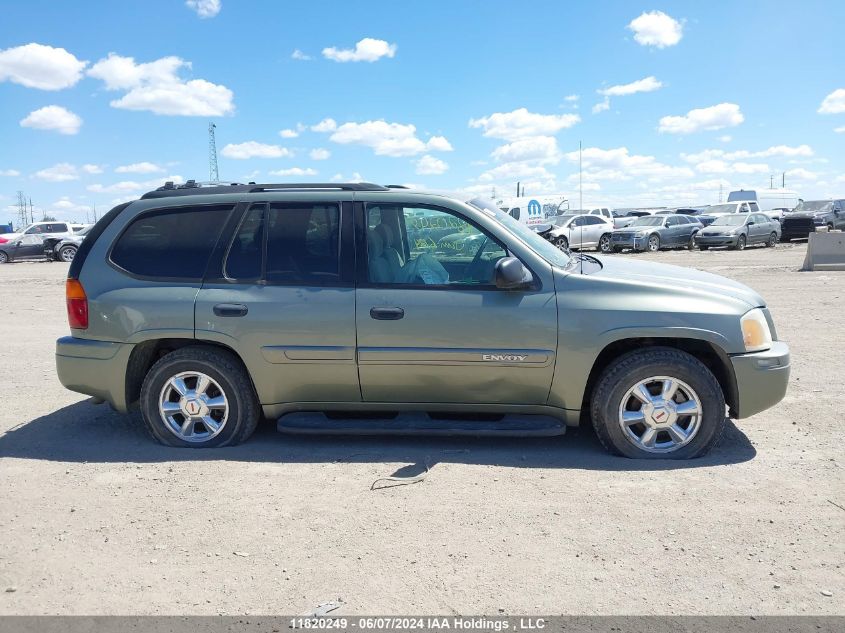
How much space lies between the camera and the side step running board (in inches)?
178

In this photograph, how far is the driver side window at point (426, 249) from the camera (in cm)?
465

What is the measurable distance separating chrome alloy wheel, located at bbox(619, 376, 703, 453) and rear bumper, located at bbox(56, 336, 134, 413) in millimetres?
3464

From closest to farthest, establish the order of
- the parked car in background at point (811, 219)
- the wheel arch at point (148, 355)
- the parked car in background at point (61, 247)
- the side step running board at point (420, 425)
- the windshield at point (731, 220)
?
the side step running board at point (420, 425), the wheel arch at point (148, 355), the windshield at point (731, 220), the parked car in background at point (811, 219), the parked car in background at point (61, 247)

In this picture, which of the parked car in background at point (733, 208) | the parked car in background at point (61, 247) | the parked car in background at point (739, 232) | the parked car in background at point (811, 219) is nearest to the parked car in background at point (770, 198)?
the parked car in background at point (811, 219)

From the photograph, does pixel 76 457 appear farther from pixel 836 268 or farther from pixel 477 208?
pixel 836 268

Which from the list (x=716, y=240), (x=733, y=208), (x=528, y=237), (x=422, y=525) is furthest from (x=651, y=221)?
(x=422, y=525)

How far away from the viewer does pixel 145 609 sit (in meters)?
2.95

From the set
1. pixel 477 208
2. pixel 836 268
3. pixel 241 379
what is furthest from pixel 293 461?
pixel 836 268

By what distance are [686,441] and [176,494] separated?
10.6ft

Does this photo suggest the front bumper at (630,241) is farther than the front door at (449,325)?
Yes

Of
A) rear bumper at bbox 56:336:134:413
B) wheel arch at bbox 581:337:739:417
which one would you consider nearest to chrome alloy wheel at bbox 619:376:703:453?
wheel arch at bbox 581:337:739:417

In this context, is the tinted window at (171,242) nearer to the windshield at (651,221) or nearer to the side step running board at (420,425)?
the side step running board at (420,425)

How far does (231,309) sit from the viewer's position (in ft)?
15.5

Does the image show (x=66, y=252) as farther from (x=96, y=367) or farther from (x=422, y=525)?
(x=422, y=525)
